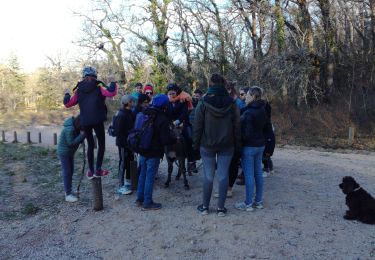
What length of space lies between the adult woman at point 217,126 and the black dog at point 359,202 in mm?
1659

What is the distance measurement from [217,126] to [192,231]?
4.94 ft

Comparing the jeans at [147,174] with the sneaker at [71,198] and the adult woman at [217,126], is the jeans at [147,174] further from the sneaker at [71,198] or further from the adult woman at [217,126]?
the sneaker at [71,198]

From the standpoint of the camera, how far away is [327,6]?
20.7m

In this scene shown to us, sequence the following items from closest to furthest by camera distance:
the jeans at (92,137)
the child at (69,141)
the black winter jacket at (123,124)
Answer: the jeans at (92,137) → the child at (69,141) → the black winter jacket at (123,124)

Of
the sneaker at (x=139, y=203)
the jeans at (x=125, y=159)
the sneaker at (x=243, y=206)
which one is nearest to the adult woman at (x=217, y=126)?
the sneaker at (x=243, y=206)

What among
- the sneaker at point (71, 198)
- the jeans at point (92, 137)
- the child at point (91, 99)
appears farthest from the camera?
the sneaker at point (71, 198)

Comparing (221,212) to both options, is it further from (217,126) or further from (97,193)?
(97,193)

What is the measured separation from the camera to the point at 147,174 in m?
5.91

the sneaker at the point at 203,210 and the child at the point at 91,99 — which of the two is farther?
the child at the point at 91,99

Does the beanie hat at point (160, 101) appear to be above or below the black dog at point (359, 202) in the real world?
above

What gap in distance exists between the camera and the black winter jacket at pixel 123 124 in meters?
6.56

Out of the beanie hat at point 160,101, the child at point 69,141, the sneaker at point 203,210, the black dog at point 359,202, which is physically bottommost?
Answer: the sneaker at point 203,210

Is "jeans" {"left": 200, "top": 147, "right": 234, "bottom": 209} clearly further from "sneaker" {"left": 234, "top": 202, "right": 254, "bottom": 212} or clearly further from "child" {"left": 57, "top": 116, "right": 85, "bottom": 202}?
"child" {"left": 57, "top": 116, "right": 85, "bottom": 202}

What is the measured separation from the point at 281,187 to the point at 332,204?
125 centimetres
